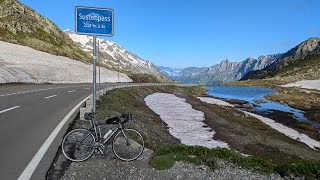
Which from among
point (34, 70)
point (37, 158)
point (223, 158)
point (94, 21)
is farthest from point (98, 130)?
point (34, 70)

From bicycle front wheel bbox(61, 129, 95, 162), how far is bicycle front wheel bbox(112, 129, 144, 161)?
759 millimetres

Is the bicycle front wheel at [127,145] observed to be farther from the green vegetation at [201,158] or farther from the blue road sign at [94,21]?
the blue road sign at [94,21]

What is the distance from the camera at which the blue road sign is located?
10.5 metres

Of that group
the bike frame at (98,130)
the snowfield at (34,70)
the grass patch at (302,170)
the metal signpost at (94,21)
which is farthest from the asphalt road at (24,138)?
the snowfield at (34,70)

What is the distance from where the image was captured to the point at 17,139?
11.3 metres

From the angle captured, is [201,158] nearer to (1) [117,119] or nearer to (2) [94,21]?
(1) [117,119]

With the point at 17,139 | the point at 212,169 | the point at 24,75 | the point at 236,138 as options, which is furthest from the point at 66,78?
the point at 212,169

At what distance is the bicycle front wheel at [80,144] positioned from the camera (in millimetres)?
9375

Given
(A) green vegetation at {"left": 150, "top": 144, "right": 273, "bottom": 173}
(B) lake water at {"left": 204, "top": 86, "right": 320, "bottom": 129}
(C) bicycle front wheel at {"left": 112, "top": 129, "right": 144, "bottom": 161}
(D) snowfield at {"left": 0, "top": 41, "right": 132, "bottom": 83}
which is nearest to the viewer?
(A) green vegetation at {"left": 150, "top": 144, "right": 273, "bottom": 173}

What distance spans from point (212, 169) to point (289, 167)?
8.14ft

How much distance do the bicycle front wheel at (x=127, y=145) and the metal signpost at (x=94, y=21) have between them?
12.1 feet

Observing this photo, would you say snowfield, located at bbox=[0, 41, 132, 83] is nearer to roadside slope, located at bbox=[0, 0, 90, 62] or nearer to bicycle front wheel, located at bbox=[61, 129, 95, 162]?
roadside slope, located at bbox=[0, 0, 90, 62]

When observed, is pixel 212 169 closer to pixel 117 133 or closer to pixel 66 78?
pixel 117 133

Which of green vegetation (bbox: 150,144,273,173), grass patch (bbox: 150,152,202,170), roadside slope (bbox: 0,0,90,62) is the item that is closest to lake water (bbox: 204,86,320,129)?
green vegetation (bbox: 150,144,273,173)
